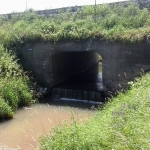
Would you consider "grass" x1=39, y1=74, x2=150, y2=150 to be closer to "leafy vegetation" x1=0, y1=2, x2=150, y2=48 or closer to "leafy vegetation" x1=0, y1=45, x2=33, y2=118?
"leafy vegetation" x1=0, y1=45, x2=33, y2=118

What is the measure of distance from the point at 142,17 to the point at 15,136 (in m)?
9.52

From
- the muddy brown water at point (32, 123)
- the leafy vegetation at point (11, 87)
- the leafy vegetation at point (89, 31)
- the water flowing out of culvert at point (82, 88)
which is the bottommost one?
the muddy brown water at point (32, 123)

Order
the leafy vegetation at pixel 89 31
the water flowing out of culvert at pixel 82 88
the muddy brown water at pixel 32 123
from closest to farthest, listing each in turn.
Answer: the muddy brown water at pixel 32 123
the leafy vegetation at pixel 89 31
the water flowing out of culvert at pixel 82 88

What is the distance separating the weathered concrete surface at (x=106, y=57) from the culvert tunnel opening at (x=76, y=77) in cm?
48

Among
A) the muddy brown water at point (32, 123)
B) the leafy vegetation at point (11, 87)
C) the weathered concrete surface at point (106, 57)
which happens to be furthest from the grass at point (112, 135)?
the weathered concrete surface at point (106, 57)

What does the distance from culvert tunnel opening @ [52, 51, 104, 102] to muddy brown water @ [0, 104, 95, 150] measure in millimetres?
1534

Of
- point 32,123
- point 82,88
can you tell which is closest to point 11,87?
point 32,123

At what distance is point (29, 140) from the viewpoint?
8.18 metres

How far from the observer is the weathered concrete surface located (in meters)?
12.1

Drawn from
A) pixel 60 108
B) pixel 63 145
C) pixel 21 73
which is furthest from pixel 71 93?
pixel 63 145

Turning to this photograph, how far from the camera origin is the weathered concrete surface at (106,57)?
12.1 m

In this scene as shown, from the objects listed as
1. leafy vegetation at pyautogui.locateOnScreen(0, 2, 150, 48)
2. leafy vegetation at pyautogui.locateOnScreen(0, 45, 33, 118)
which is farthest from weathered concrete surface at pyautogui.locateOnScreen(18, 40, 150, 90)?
leafy vegetation at pyautogui.locateOnScreen(0, 45, 33, 118)

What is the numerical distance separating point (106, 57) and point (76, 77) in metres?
4.54

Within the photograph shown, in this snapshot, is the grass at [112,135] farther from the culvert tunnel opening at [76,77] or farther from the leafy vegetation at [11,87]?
the culvert tunnel opening at [76,77]
